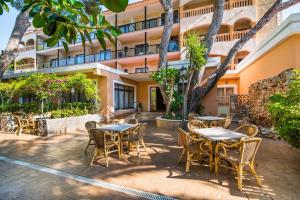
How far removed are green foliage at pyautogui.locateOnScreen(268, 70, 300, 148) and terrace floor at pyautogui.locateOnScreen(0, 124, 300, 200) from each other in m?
0.87

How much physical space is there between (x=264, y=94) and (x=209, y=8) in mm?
10863

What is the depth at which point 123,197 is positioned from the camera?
3311mm

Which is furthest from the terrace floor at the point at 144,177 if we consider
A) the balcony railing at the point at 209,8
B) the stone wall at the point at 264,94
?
the balcony railing at the point at 209,8

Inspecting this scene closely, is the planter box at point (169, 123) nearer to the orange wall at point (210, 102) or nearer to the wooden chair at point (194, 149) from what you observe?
the orange wall at point (210, 102)

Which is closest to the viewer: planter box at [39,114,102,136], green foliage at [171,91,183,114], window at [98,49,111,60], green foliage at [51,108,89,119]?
planter box at [39,114,102,136]

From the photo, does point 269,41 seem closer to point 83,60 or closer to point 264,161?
point 264,161

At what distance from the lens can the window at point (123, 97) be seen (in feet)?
48.9

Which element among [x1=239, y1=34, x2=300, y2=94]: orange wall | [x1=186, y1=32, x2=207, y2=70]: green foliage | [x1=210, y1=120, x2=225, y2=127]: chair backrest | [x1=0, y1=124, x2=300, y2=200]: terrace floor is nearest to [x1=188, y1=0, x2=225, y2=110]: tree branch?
[x1=186, y1=32, x2=207, y2=70]: green foliage

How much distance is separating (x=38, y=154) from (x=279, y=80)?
30.3 ft

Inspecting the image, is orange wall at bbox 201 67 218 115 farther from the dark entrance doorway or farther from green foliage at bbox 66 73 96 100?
green foliage at bbox 66 73 96 100

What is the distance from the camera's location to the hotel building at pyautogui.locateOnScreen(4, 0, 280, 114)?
13.3 m

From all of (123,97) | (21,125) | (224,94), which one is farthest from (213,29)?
(21,125)

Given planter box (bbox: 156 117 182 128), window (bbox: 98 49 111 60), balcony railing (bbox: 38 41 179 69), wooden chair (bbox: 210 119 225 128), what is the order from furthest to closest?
1. window (bbox: 98 49 111 60)
2. balcony railing (bbox: 38 41 179 69)
3. planter box (bbox: 156 117 182 128)
4. wooden chair (bbox: 210 119 225 128)

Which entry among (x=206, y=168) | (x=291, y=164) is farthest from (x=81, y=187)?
(x=291, y=164)
